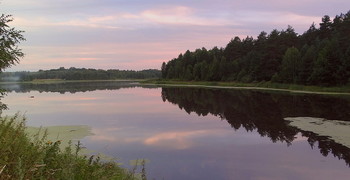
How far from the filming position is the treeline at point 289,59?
56344 mm

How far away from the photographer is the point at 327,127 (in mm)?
22578

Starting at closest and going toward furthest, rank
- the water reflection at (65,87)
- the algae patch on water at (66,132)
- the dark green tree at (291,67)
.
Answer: the algae patch on water at (66,132)
the dark green tree at (291,67)
the water reflection at (65,87)

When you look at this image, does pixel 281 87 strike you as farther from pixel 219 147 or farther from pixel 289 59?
pixel 219 147

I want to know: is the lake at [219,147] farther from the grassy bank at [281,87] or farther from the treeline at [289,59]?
the treeline at [289,59]

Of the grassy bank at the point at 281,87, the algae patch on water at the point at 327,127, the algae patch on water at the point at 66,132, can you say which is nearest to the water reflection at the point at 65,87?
the grassy bank at the point at 281,87

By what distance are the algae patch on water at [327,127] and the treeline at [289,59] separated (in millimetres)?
33066

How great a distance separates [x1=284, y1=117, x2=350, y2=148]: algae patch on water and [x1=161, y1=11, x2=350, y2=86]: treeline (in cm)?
3307

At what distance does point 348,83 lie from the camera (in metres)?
53.7

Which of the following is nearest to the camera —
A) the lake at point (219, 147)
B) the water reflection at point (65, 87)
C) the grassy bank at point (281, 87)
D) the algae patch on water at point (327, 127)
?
the lake at point (219, 147)

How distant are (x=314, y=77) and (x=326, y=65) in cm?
324

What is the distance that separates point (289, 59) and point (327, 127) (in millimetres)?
47005

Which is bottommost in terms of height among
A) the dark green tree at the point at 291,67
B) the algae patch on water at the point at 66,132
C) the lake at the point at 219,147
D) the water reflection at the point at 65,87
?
the water reflection at the point at 65,87

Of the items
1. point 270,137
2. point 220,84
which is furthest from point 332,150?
point 220,84

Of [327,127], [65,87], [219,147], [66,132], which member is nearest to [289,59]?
[327,127]
